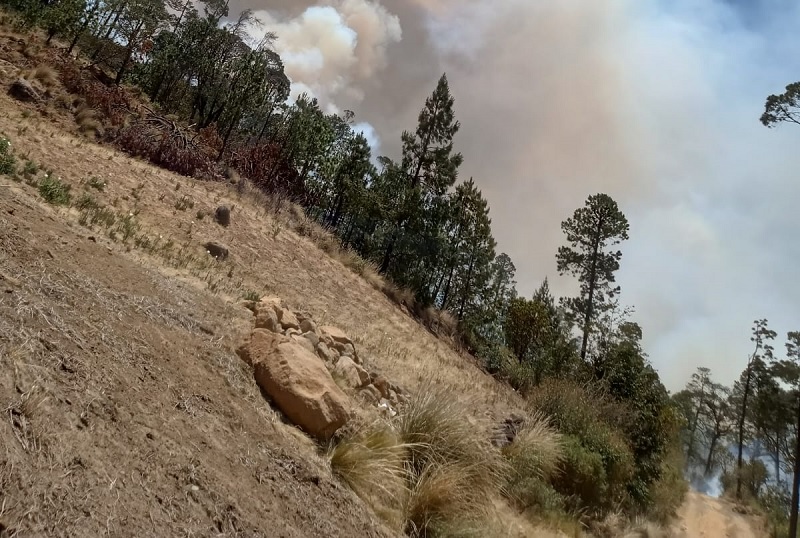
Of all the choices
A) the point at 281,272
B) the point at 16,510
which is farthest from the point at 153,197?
the point at 16,510

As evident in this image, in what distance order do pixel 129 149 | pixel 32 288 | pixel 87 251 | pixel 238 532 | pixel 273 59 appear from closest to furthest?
1. pixel 238 532
2. pixel 32 288
3. pixel 87 251
4. pixel 129 149
5. pixel 273 59

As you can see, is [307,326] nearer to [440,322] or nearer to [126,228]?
[126,228]

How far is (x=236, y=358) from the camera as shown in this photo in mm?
4867

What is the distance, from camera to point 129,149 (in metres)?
15.5

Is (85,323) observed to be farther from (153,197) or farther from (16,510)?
(153,197)

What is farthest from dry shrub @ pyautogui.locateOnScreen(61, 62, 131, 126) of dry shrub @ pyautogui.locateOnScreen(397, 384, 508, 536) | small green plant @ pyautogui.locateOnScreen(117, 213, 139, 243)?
dry shrub @ pyautogui.locateOnScreen(397, 384, 508, 536)

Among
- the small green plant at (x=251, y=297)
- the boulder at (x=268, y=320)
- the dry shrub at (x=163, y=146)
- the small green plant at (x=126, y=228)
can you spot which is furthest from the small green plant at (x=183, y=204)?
the boulder at (x=268, y=320)

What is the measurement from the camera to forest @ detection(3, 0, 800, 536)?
615 inches

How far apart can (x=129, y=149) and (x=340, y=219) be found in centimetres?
2101

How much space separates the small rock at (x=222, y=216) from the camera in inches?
501

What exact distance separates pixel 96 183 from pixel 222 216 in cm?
331

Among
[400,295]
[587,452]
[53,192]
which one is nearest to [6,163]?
[53,192]

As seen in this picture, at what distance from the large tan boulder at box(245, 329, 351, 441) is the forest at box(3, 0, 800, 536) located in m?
6.66

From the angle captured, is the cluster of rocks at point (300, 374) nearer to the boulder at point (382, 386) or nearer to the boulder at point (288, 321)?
the boulder at point (288, 321)
